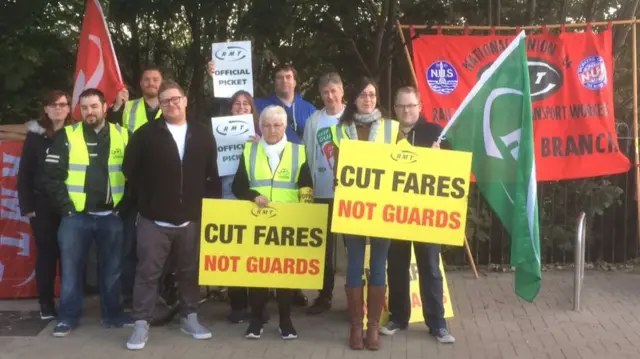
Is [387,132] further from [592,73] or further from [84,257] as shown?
[592,73]

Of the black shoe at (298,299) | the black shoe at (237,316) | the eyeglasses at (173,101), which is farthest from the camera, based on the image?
the black shoe at (298,299)

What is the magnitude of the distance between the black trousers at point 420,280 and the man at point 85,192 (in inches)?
89.2

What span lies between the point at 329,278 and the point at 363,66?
3.20m

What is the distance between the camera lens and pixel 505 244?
32.0 feet

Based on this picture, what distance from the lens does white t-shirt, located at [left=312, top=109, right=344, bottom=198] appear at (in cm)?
687

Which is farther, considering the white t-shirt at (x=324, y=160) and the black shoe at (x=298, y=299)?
the black shoe at (x=298, y=299)

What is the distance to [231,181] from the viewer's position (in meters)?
7.11

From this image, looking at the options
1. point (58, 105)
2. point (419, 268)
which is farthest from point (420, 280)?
point (58, 105)

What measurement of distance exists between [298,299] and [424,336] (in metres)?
1.44

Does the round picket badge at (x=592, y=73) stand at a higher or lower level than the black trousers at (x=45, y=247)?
higher

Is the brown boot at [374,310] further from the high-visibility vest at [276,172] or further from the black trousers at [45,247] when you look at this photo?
the black trousers at [45,247]

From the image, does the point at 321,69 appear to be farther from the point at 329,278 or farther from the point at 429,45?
the point at 329,278

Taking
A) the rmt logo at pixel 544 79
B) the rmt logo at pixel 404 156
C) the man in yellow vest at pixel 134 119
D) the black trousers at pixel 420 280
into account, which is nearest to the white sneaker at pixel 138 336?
the man in yellow vest at pixel 134 119

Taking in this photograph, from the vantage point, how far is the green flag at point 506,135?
7.02 metres
